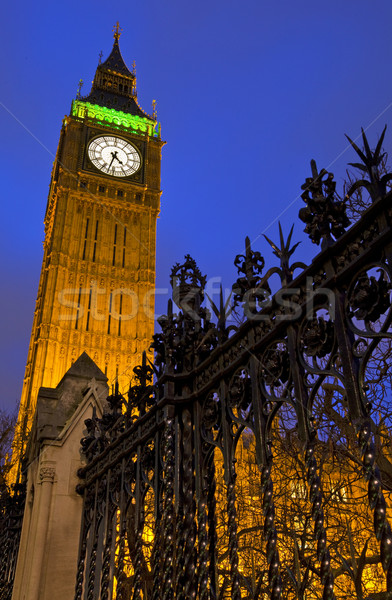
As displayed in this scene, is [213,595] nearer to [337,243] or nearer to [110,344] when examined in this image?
[337,243]

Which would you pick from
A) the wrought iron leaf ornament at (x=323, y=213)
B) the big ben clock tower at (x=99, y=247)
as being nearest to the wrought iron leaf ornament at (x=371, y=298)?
the wrought iron leaf ornament at (x=323, y=213)

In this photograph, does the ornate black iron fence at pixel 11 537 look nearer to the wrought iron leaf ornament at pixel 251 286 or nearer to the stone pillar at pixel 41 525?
the stone pillar at pixel 41 525

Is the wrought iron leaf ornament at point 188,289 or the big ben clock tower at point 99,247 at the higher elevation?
the big ben clock tower at point 99,247

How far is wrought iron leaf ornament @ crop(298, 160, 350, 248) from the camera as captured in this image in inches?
123

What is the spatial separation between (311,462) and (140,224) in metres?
55.3

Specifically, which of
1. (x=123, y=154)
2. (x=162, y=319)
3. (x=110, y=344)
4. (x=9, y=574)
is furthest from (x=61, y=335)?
(x=162, y=319)

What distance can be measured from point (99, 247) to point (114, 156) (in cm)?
1024

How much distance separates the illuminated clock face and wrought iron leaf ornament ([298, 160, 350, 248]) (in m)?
55.4

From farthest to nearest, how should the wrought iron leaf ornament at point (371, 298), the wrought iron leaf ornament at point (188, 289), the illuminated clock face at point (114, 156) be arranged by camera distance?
the illuminated clock face at point (114, 156), the wrought iron leaf ornament at point (188, 289), the wrought iron leaf ornament at point (371, 298)

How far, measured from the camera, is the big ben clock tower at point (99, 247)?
48.9 m

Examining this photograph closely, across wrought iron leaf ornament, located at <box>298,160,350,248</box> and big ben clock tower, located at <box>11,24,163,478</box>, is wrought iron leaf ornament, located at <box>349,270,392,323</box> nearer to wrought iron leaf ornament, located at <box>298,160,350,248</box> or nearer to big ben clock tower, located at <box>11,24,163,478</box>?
wrought iron leaf ornament, located at <box>298,160,350,248</box>

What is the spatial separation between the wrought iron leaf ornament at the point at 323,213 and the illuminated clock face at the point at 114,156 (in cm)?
5541

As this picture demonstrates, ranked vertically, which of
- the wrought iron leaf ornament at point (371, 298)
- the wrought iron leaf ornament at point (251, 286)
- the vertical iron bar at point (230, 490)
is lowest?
the vertical iron bar at point (230, 490)

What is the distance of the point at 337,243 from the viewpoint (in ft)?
9.84
